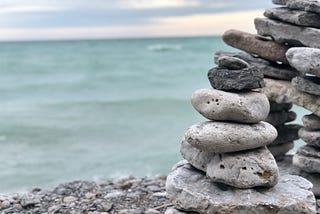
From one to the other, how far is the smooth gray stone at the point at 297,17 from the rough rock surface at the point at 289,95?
0.73 m

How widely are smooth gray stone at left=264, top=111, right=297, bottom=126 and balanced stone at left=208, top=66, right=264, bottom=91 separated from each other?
1782mm

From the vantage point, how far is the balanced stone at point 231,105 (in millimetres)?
4719

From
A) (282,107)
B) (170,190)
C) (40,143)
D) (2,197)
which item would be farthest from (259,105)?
(40,143)

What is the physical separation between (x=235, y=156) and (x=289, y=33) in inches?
77.6

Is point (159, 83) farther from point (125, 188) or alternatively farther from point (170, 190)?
point (170, 190)

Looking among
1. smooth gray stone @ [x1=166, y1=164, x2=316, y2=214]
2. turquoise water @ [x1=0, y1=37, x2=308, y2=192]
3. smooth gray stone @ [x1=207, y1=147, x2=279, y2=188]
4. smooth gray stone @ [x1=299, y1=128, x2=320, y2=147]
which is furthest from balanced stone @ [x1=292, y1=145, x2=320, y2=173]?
turquoise water @ [x1=0, y1=37, x2=308, y2=192]

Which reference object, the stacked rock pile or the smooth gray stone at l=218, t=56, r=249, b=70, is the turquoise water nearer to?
the stacked rock pile

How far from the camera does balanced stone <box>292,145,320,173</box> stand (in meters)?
5.92

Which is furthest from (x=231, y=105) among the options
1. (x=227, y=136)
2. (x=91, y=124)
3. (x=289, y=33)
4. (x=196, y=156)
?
(x=91, y=124)

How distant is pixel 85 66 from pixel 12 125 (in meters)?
24.4

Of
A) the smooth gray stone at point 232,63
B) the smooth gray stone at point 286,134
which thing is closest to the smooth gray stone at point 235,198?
the smooth gray stone at point 232,63

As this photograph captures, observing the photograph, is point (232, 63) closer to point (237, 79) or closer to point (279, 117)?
point (237, 79)

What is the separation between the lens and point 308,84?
5.86 meters

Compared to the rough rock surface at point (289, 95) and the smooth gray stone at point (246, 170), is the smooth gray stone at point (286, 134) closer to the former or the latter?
the rough rock surface at point (289, 95)
